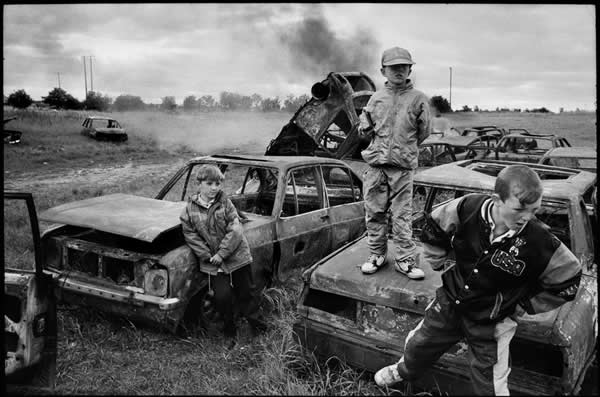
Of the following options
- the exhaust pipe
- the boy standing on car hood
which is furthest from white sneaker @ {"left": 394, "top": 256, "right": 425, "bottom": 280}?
the exhaust pipe

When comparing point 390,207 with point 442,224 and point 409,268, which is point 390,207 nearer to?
point 409,268

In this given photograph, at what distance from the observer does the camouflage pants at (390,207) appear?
3.35m

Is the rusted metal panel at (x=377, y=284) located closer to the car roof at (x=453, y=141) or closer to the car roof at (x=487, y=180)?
the car roof at (x=487, y=180)

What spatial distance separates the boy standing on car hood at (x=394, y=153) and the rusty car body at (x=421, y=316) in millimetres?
185

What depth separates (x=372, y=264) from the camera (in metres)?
3.30

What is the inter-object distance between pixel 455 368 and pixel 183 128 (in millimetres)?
26866

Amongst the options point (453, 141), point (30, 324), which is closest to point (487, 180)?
point (30, 324)

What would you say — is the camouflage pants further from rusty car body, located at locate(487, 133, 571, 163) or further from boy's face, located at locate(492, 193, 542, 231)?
rusty car body, located at locate(487, 133, 571, 163)

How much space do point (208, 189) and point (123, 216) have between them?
2.79 feet

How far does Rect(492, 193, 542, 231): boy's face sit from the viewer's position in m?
2.23

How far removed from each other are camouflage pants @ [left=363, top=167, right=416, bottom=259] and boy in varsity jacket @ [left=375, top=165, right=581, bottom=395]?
71cm

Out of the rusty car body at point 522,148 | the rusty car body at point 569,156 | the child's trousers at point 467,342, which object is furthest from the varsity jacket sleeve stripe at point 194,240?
the rusty car body at point 522,148

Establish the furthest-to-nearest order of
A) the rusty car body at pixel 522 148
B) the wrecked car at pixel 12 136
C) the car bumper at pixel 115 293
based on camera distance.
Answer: the wrecked car at pixel 12 136 < the rusty car body at pixel 522 148 < the car bumper at pixel 115 293

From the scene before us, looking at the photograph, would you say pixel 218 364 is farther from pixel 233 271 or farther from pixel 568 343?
pixel 568 343
